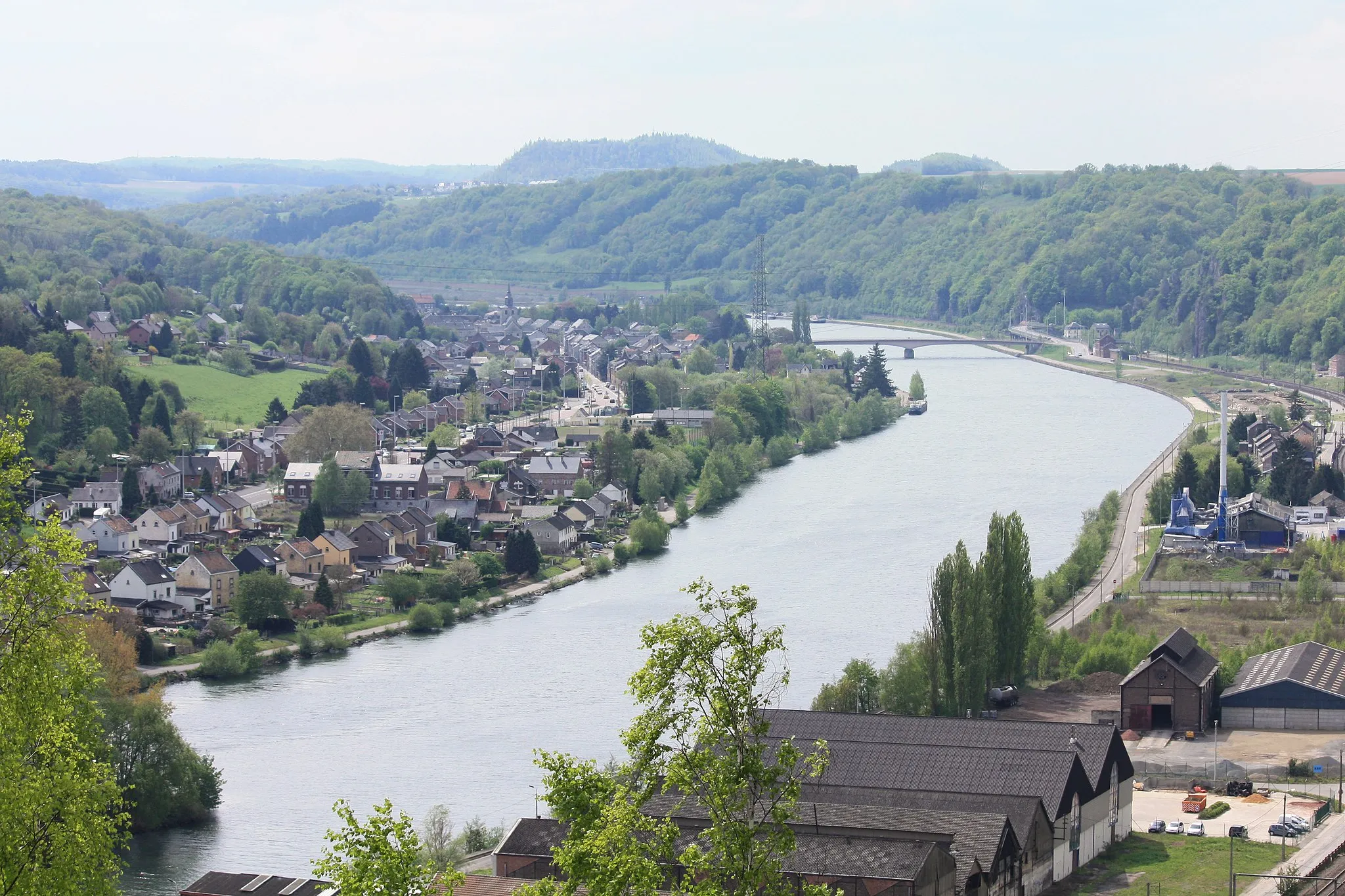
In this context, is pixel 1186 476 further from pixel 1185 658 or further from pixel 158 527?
pixel 158 527

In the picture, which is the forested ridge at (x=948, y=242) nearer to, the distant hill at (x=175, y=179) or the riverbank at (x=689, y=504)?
the riverbank at (x=689, y=504)

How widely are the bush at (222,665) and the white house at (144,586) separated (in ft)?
6.44


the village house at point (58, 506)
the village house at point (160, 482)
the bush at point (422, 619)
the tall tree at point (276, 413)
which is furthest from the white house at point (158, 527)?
the tall tree at point (276, 413)

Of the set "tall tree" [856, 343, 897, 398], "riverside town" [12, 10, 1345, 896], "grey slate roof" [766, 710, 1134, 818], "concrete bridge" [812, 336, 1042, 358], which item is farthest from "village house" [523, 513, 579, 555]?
"concrete bridge" [812, 336, 1042, 358]

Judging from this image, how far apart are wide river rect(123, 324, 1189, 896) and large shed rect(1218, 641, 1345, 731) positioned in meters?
2.98

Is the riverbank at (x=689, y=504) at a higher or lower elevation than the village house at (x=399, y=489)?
lower

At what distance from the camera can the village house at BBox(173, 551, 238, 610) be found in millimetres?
18695

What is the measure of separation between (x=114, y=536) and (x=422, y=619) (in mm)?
4607

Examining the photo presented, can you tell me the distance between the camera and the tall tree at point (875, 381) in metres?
37.1

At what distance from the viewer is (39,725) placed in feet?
15.7

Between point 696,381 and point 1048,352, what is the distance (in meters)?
18.4

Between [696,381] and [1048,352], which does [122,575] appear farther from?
[1048,352]

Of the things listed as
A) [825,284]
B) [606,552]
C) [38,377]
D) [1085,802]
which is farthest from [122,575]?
[825,284]

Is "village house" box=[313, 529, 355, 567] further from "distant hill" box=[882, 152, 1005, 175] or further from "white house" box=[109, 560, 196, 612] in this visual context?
"distant hill" box=[882, 152, 1005, 175]
